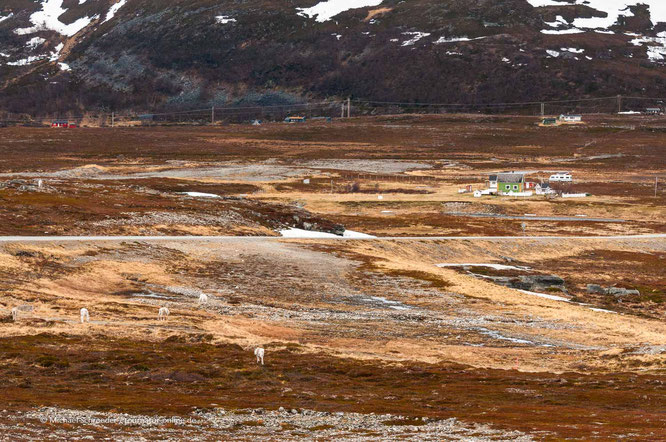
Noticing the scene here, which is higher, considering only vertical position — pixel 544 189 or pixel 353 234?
pixel 544 189

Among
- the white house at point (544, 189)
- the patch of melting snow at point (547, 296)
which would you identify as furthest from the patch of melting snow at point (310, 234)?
the white house at point (544, 189)

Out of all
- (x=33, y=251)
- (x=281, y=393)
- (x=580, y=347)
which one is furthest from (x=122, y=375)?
(x=33, y=251)

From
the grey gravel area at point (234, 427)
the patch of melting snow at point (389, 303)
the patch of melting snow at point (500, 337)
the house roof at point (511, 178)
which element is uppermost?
the house roof at point (511, 178)

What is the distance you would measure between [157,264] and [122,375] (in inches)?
1259

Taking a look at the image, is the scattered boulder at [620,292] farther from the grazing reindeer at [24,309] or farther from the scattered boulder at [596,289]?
the grazing reindeer at [24,309]

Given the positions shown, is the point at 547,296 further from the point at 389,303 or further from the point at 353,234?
the point at 353,234

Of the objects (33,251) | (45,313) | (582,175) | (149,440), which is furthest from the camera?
(582,175)

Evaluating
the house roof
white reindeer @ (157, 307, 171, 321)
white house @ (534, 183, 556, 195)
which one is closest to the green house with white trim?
the house roof

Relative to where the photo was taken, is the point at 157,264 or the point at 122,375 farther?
the point at 157,264

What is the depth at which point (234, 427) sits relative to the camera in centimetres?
3133

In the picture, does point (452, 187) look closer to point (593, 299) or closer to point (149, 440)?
point (593, 299)

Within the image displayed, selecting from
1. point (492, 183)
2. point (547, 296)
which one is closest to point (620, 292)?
point (547, 296)

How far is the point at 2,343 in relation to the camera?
43812 mm

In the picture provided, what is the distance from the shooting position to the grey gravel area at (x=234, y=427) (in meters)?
29.2
